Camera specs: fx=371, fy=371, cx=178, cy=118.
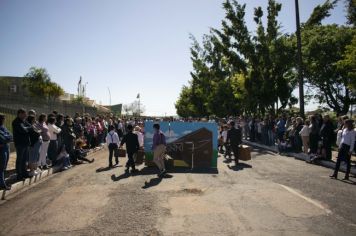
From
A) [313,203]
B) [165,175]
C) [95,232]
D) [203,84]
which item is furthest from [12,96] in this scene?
[203,84]

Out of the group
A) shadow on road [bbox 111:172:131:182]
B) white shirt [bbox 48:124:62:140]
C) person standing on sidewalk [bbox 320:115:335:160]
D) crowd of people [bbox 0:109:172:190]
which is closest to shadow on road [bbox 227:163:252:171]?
crowd of people [bbox 0:109:172:190]

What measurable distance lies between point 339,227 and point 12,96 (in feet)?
54.1

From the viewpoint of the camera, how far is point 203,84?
51.7m

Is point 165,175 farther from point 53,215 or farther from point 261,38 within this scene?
point 261,38

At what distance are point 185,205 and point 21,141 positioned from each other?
18.4ft

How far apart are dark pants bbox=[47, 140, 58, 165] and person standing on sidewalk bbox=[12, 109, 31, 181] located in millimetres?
2719

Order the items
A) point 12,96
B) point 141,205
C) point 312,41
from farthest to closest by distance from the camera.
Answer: point 312,41
point 12,96
point 141,205

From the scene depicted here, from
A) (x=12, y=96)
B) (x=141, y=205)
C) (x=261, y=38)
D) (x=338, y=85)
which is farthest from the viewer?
(x=338, y=85)

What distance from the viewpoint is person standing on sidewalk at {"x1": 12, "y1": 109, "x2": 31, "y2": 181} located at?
10.8 m

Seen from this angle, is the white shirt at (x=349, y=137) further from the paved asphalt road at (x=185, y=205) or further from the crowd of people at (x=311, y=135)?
the paved asphalt road at (x=185, y=205)

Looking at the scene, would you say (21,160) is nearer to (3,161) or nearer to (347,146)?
(3,161)

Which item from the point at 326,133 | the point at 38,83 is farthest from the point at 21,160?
the point at 38,83

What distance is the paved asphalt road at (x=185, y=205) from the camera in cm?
650

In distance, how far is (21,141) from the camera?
35.5 feet
